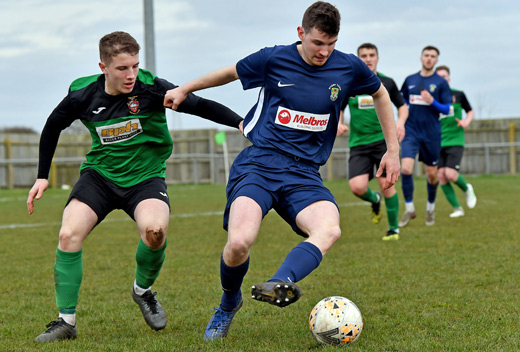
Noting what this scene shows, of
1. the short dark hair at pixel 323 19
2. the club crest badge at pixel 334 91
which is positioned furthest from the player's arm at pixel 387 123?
the short dark hair at pixel 323 19

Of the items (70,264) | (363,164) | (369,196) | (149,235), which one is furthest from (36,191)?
(369,196)

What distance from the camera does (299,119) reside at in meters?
4.04

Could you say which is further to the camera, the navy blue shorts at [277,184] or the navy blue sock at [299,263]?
the navy blue shorts at [277,184]

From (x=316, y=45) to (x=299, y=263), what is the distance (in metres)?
1.21

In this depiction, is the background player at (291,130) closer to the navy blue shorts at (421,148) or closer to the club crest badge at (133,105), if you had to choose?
the club crest badge at (133,105)

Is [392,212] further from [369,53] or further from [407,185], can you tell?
[369,53]

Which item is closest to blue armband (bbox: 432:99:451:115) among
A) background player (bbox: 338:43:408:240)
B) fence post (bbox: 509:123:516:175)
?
background player (bbox: 338:43:408:240)

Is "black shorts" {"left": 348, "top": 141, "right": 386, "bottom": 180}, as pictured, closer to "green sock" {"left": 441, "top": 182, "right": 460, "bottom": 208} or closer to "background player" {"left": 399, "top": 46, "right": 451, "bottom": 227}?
"background player" {"left": 399, "top": 46, "right": 451, "bottom": 227}

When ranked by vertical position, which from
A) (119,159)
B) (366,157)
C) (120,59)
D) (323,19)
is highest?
(323,19)

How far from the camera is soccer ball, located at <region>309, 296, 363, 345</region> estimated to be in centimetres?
369

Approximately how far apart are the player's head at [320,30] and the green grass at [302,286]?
1.58 metres

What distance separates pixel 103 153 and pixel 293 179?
53.1 inches

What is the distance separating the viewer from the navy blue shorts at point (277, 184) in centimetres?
391

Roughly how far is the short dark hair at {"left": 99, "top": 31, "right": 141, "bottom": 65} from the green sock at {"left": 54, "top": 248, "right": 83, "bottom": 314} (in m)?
1.21
